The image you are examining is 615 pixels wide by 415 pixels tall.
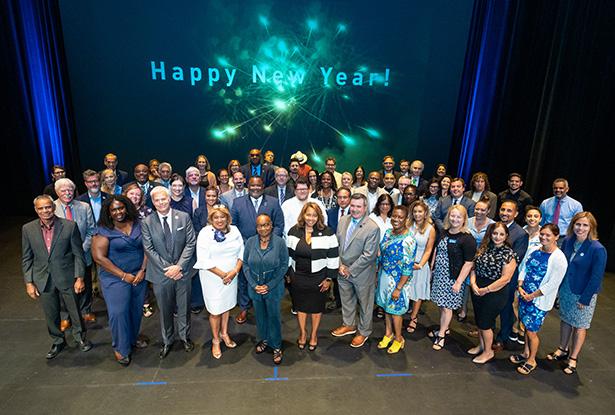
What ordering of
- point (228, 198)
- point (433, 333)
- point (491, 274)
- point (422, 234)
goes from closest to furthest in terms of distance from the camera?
point (491, 274)
point (422, 234)
point (433, 333)
point (228, 198)

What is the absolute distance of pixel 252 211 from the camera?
4.04 metres

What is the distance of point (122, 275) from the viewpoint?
10.3 ft

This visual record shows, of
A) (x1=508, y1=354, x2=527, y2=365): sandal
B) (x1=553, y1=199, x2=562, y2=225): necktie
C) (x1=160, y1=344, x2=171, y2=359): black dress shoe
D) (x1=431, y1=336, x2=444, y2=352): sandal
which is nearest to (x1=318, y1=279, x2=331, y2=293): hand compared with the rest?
(x1=431, y1=336, x2=444, y2=352): sandal

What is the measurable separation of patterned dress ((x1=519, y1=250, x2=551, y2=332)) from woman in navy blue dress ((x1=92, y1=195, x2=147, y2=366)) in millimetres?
3546

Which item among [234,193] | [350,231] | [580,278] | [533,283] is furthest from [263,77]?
[580,278]

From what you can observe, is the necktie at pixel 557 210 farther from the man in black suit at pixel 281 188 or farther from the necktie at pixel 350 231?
the man in black suit at pixel 281 188

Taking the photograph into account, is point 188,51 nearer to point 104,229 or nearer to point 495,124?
point 104,229

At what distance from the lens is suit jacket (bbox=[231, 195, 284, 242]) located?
159 inches

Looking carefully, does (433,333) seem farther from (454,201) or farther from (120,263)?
(120,263)

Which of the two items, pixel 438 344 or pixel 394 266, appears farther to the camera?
pixel 438 344

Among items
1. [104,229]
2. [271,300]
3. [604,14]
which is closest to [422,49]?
[604,14]

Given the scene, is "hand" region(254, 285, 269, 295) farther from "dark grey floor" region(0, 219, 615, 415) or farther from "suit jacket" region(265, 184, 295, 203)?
"suit jacket" region(265, 184, 295, 203)

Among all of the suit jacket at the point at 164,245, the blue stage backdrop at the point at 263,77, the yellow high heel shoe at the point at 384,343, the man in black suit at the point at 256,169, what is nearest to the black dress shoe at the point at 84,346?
the suit jacket at the point at 164,245

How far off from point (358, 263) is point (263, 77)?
5.62 metres
